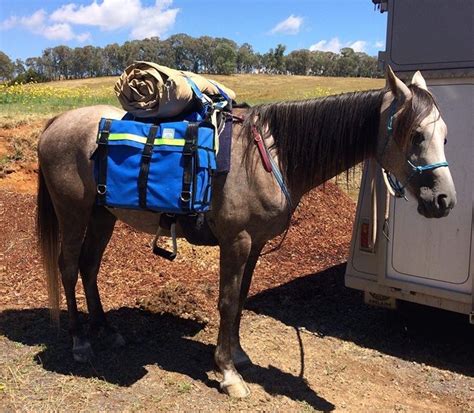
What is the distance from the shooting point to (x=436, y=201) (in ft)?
8.78

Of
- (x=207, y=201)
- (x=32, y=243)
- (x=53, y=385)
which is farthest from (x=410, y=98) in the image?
(x=32, y=243)

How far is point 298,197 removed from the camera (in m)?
3.45

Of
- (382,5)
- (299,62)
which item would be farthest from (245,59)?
(382,5)

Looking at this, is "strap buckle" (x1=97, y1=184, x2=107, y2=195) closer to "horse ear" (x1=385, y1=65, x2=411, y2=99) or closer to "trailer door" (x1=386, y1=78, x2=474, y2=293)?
"horse ear" (x1=385, y1=65, x2=411, y2=99)

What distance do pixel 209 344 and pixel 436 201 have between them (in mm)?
Result: 2334

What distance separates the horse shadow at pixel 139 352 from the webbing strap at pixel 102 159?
1.30 meters

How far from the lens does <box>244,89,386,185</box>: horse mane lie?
10.1ft

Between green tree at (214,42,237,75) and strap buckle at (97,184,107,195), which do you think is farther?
green tree at (214,42,237,75)

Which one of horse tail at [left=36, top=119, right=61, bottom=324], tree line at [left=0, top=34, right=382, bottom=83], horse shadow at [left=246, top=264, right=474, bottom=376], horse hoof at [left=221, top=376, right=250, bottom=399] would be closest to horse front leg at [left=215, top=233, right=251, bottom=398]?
horse hoof at [left=221, top=376, right=250, bottom=399]

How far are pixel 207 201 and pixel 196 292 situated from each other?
2178 mm

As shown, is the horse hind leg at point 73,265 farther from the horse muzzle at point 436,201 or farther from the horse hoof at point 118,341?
the horse muzzle at point 436,201

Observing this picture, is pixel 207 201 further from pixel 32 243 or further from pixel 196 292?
pixel 32 243

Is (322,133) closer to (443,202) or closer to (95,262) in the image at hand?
(443,202)

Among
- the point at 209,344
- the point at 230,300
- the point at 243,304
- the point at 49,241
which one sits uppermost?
the point at 49,241
